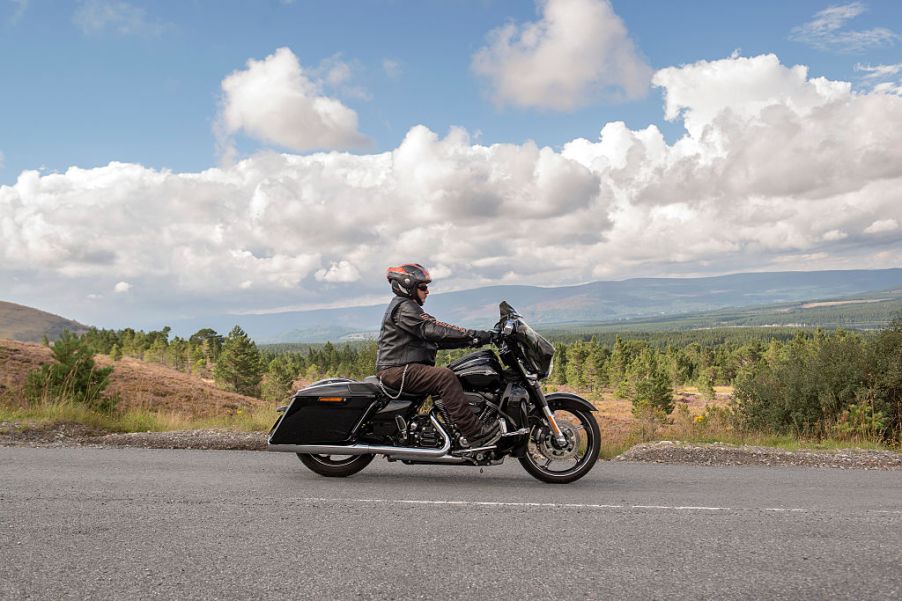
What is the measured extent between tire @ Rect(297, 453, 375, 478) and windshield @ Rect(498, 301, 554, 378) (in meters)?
2.09

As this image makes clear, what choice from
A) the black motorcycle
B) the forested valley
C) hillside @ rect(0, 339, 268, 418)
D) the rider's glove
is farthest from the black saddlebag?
hillside @ rect(0, 339, 268, 418)

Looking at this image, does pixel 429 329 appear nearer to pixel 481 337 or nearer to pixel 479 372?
pixel 481 337

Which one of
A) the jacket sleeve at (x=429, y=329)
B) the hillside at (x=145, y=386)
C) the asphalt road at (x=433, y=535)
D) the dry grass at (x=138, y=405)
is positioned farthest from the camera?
the hillside at (x=145, y=386)

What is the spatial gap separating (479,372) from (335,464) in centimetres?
201

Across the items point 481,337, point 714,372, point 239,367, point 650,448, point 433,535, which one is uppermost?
point 481,337

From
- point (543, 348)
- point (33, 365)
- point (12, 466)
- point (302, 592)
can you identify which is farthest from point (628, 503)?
point (33, 365)

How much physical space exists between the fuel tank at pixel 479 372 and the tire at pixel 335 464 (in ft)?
4.57

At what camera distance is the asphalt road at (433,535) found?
3.80 m

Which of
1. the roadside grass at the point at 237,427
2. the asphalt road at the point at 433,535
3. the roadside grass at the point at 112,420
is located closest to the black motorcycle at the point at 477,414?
the asphalt road at the point at 433,535

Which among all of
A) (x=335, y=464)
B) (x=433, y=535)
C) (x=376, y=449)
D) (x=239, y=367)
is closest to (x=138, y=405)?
(x=335, y=464)

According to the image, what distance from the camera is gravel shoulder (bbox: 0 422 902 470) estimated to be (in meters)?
9.17

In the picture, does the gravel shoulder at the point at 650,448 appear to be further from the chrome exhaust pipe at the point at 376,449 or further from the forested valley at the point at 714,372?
the forested valley at the point at 714,372

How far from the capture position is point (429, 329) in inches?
272

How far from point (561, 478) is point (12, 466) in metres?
6.36
